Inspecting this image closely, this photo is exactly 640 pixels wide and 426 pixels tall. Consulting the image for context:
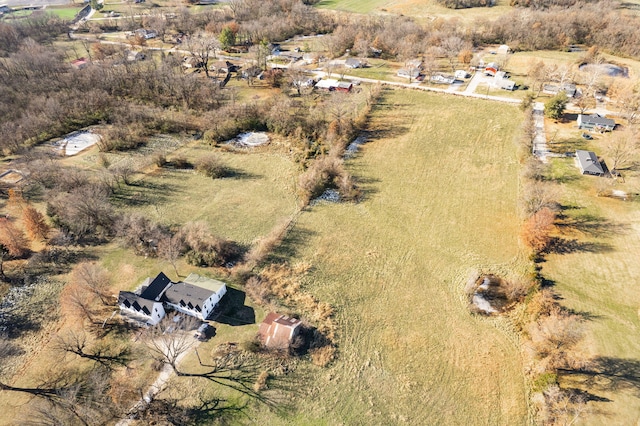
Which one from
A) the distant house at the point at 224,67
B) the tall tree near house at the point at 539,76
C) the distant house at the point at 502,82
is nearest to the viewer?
the tall tree near house at the point at 539,76

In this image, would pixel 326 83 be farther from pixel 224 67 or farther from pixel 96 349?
pixel 96 349

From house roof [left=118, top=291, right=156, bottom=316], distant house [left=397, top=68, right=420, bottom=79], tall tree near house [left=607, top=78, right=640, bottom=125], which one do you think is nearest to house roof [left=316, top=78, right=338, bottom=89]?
distant house [left=397, top=68, right=420, bottom=79]

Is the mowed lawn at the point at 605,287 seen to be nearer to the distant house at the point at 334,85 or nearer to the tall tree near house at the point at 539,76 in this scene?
the tall tree near house at the point at 539,76

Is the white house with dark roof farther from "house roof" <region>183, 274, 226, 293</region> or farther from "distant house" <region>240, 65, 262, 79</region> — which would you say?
"distant house" <region>240, 65, 262, 79</region>

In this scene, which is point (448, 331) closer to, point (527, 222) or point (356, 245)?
point (356, 245)

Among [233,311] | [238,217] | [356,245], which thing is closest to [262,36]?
[238,217]

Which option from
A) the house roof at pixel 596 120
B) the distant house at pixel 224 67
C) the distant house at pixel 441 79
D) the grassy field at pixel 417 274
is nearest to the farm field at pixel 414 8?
the distant house at pixel 441 79

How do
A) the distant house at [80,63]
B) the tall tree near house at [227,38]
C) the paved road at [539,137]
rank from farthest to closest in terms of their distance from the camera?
the tall tree near house at [227,38], the distant house at [80,63], the paved road at [539,137]
